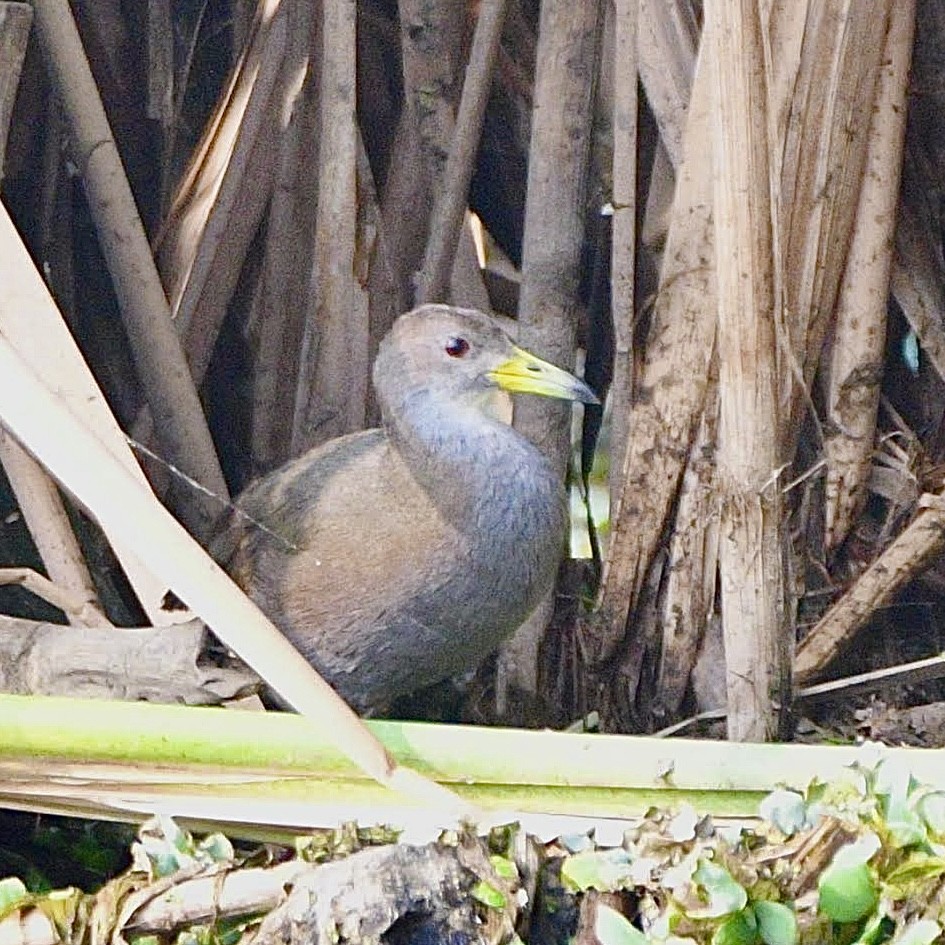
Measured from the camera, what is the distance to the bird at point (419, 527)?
101 inches

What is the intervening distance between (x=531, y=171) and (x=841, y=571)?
79cm

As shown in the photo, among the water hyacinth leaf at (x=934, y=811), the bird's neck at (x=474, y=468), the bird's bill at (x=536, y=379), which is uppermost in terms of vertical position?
the bird's bill at (x=536, y=379)

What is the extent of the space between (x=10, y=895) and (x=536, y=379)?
3.54 ft

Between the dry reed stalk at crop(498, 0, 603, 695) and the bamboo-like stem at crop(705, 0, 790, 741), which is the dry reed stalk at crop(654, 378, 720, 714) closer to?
the bamboo-like stem at crop(705, 0, 790, 741)

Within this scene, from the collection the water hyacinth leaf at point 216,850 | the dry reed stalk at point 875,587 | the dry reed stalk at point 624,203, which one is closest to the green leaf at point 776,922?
the water hyacinth leaf at point 216,850

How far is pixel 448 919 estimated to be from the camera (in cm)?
180

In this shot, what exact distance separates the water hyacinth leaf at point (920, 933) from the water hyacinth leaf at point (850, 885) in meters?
0.05

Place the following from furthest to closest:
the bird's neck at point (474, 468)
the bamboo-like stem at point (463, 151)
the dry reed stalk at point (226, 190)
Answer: the dry reed stalk at point (226, 190) → the bamboo-like stem at point (463, 151) → the bird's neck at point (474, 468)

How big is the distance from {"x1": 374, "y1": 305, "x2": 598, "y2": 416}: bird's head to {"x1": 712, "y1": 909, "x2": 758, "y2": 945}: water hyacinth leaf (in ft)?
3.27

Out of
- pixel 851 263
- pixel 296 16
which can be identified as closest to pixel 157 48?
pixel 296 16

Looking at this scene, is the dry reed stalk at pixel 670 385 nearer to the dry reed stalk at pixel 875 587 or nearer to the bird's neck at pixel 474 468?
the bird's neck at pixel 474 468

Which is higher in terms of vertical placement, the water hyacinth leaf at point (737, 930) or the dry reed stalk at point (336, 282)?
the dry reed stalk at point (336, 282)

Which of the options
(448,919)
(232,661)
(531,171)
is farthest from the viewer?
(531,171)

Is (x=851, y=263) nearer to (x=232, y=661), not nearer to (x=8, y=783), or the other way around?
(x=232, y=661)
